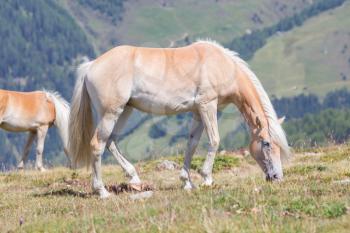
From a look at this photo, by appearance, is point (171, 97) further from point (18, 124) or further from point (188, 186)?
point (18, 124)

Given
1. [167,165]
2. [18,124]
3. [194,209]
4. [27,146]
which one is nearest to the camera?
[194,209]

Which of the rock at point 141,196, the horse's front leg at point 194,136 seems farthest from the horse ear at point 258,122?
the rock at point 141,196

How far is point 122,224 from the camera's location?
10.4 metres

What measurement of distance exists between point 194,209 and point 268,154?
5.12m

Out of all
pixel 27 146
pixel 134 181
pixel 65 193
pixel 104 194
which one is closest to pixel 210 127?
pixel 134 181

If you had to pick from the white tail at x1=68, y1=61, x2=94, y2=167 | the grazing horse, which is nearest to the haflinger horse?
the white tail at x1=68, y1=61, x2=94, y2=167

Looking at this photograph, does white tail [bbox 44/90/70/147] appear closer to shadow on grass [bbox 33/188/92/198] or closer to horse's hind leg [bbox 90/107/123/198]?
shadow on grass [bbox 33/188/92/198]

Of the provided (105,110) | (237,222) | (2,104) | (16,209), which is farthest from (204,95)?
(2,104)

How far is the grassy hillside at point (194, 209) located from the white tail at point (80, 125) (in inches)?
34.4

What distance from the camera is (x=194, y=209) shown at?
35.7ft

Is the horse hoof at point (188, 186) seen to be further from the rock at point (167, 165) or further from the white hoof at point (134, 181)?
the rock at point (167, 165)

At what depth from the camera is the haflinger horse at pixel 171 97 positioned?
15.1 meters

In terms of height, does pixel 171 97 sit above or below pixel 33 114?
above

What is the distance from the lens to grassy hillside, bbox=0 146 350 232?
9547mm
